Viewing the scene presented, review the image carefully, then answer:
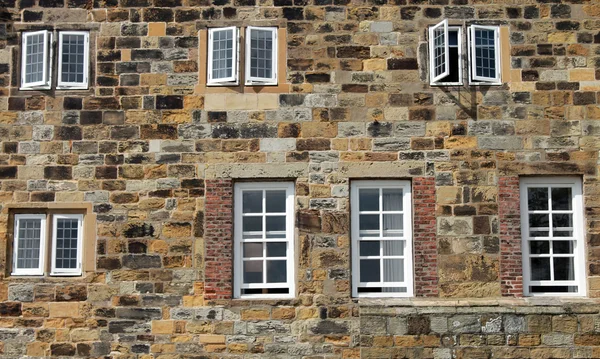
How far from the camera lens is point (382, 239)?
12.3m

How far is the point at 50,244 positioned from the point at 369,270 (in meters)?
5.02

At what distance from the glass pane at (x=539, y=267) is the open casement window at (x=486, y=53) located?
2.88m

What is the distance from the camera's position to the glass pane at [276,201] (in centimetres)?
1244

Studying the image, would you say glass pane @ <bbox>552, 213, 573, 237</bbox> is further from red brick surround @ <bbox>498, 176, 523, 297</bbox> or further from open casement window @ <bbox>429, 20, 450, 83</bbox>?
open casement window @ <bbox>429, 20, 450, 83</bbox>

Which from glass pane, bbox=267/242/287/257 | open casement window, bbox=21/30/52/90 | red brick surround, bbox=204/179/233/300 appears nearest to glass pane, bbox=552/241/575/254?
glass pane, bbox=267/242/287/257

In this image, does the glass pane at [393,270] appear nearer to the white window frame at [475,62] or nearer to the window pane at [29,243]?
the white window frame at [475,62]

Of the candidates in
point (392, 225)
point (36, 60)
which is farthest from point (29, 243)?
point (392, 225)

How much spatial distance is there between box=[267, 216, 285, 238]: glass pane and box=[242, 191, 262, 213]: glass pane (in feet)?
0.79

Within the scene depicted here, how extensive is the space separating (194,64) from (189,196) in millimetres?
2123

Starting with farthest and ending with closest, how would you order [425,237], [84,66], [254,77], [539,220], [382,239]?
[84,66] → [254,77] → [539,220] → [382,239] → [425,237]

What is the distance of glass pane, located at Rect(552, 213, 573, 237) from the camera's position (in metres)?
12.4

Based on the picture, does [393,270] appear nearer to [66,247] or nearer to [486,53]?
[486,53]

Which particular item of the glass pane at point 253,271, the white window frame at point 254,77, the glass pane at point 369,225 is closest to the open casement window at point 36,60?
the white window frame at point 254,77

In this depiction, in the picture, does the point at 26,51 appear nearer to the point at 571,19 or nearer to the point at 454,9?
the point at 454,9
